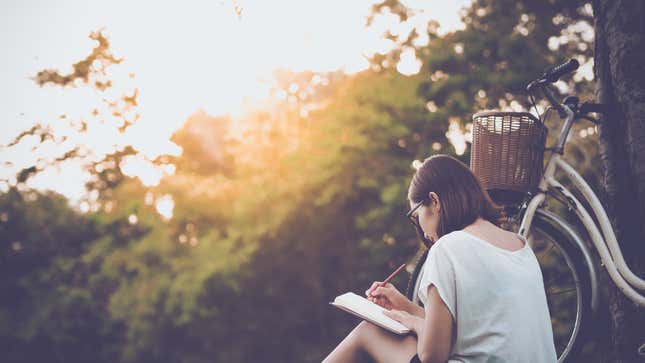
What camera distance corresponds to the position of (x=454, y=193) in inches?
67.6

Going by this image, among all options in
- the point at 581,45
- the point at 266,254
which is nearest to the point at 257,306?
the point at 266,254

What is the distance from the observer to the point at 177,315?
9.60 metres

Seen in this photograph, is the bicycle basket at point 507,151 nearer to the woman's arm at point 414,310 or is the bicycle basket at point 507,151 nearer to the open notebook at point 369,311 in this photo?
the woman's arm at point 414,310

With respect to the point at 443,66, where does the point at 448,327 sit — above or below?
below

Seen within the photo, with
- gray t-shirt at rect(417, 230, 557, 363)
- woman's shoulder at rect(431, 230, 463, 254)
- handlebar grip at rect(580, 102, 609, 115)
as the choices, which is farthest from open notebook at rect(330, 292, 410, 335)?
handlebar grip at rect(580, 102, 609, 115)

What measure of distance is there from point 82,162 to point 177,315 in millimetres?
3944

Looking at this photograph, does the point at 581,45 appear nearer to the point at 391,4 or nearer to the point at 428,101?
the point at 428,101

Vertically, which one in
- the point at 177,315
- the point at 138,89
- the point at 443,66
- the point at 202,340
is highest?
the point at 138,89

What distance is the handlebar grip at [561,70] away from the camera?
2317 millimetres

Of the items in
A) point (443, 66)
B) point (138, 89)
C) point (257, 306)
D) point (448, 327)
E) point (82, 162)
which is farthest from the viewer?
point (257, 306)

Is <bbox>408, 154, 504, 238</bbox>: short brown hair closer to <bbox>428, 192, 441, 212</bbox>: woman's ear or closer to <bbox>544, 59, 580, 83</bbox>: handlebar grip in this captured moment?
<bbox>428, 192, 441, 212</bbox>: woman's ear

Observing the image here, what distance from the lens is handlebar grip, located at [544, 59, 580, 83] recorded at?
7.60 feet

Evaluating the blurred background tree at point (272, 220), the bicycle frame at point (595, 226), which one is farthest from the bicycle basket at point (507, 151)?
the blurred background tree at point (272, 220)

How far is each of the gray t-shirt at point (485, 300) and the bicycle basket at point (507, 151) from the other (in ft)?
2.33
